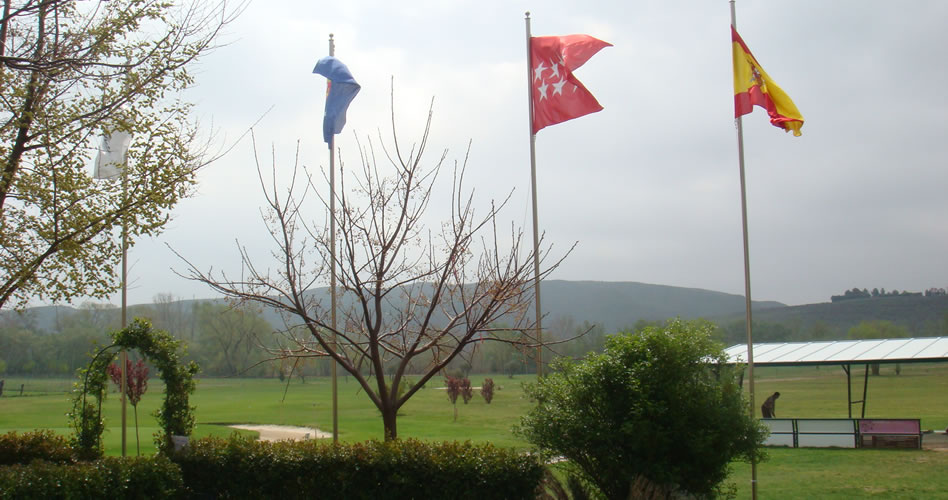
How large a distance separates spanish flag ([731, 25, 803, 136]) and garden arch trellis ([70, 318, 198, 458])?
956cm

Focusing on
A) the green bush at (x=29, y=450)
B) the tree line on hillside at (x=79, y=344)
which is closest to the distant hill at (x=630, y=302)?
the tree line on hillside at (x=79, y=344)

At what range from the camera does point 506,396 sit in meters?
50.2

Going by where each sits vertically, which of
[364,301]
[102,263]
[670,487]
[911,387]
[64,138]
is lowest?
[911,387]

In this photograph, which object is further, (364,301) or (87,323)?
(87,323)

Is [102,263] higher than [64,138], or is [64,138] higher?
[64,138]

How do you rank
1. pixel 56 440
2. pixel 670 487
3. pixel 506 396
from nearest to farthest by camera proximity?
pixel 670 487
pixel 56 440
pixel 506 396

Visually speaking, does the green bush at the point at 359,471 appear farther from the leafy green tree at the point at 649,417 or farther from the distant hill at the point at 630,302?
the distant hill at the point at 630,302

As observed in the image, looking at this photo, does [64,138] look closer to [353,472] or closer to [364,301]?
[364,301]

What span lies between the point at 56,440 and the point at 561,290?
6594 inches

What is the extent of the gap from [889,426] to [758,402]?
2509 cm

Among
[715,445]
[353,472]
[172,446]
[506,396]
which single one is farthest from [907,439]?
[506,396]

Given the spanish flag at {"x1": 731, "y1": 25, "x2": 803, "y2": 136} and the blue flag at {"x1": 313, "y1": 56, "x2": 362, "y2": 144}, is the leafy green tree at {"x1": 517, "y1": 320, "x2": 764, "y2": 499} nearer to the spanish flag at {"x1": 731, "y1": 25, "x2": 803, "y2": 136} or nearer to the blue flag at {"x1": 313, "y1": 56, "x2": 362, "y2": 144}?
the spanish flag at {"x1": 731, "y1": 25, "x2": 803, "y2": 136}

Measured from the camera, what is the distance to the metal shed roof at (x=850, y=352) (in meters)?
20.1

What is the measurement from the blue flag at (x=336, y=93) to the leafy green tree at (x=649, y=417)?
5459mm
